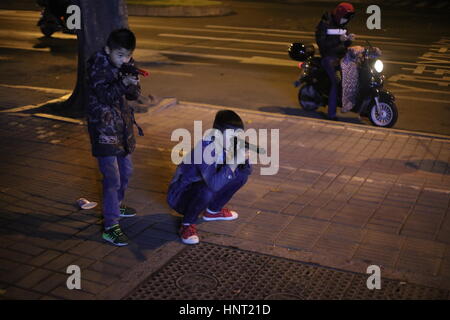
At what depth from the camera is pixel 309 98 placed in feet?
32.0

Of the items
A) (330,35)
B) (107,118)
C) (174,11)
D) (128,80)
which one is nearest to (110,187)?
(107,118)

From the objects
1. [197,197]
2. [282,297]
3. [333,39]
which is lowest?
[282,297]

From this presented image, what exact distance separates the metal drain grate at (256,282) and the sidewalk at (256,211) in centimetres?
11

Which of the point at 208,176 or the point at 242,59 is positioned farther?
the point at 242,59

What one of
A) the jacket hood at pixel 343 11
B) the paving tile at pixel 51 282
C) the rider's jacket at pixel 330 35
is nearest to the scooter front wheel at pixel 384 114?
the rider's jacket at pixel 330 35

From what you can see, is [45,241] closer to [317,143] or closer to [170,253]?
[170,253]

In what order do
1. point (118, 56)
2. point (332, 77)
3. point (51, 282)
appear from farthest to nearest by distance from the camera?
point (332, 77), point (118, 56), point (51, 282)

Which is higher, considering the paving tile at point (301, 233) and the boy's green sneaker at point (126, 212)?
the boy's green sneaker at point (126, 212)

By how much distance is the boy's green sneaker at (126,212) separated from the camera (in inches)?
208

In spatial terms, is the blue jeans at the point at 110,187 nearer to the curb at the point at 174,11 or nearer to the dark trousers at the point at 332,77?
the dark trousers at the point at 332,77

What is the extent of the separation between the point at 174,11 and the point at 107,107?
1863cm

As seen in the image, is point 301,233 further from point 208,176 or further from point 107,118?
point 107,118

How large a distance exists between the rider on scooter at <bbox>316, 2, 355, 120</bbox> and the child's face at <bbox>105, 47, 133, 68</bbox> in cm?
509

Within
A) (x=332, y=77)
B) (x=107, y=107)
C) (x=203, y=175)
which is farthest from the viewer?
(x=332, y=77)
